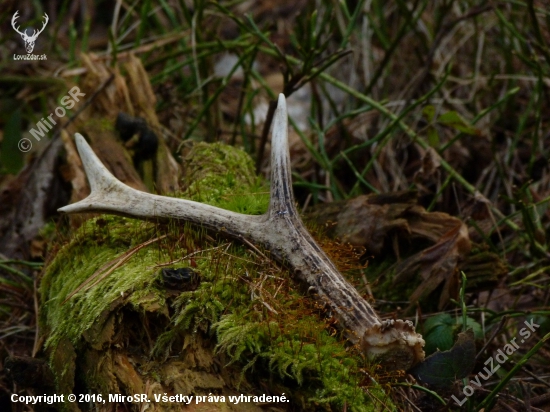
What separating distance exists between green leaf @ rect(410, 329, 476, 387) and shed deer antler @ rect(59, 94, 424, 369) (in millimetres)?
56

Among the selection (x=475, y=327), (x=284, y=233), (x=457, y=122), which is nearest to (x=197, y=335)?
(x=284, y=233)

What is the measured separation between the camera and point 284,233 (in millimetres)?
2102

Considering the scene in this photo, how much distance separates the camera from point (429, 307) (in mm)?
2605

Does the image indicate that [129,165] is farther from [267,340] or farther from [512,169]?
[512,169]

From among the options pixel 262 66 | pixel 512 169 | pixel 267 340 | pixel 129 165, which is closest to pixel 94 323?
pixel 267 340

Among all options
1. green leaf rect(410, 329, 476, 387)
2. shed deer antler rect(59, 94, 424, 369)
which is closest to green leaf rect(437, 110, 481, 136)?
shed deer antler rect(59, 94, 424, 369)

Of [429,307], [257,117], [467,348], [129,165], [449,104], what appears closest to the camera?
[467,348]

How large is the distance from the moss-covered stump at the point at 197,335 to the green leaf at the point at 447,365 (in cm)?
21

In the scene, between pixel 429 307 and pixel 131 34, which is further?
pixel 131 34

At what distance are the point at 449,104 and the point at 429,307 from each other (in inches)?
74.9

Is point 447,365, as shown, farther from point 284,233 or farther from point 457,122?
point 457,122

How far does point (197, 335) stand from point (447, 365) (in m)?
0.81

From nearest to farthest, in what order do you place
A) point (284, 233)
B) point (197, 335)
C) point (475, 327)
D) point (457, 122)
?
point (197, 335) < point (284, 233) < point (475, 327) < point (457, 122)

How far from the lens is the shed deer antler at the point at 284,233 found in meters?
1.85
